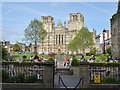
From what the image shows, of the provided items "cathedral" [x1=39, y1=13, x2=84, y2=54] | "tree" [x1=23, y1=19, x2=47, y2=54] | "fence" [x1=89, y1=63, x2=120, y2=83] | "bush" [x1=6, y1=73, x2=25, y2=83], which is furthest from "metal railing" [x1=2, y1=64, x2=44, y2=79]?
"cathedral" [x1=39, y1=13, x2=84, y2=54]

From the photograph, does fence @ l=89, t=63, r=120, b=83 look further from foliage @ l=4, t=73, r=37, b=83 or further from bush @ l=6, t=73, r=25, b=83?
bush @ l=6, t=73, r=25, b=83

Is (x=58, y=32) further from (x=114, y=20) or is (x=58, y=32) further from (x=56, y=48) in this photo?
(x=114, y=20)

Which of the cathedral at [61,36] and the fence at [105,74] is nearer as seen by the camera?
the fence at [105,74]

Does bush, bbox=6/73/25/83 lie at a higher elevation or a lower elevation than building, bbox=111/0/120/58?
lower

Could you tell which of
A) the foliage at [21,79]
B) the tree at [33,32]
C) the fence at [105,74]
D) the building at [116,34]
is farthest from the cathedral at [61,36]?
the foliage at [21,79]

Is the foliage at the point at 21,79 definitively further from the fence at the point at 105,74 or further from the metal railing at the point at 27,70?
the fence at the point at 105,74

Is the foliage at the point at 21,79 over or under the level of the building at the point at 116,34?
under

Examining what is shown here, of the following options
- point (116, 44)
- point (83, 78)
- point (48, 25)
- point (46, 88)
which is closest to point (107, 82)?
point (83, 78)

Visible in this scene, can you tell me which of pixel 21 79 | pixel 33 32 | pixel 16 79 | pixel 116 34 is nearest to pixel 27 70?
pixel 21 79

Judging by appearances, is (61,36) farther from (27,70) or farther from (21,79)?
(21,79)

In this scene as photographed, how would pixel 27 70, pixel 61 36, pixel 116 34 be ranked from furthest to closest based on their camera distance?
pixel 61 36
pixel 116 34
pixel 27 70

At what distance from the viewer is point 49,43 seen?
102438mm

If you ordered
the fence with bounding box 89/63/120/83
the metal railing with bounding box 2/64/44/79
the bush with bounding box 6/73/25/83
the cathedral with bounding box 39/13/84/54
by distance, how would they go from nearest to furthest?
the bush with bounding box 6/73/25/83 → the fence with bounding box 89/63/120/83 → the metal railing with bounding box 2/64/44/79 → the cathedral with bounding box 39/13/84/54

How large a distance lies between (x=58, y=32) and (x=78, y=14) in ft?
56.0
